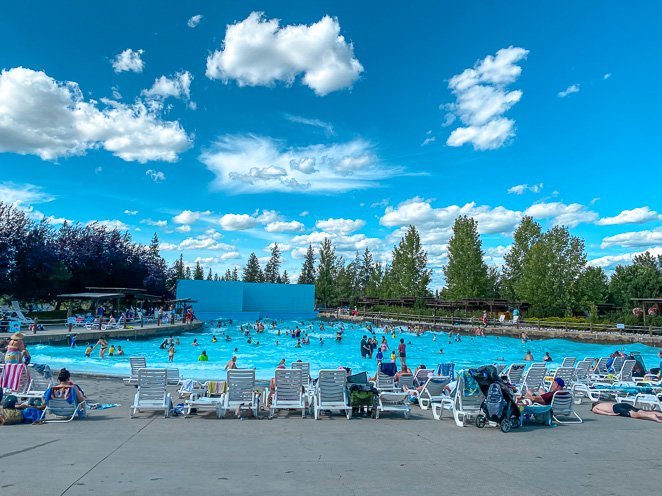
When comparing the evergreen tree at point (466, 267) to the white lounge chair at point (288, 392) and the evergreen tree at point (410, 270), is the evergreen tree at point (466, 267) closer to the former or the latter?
the evergreen tree at point (410, 270)

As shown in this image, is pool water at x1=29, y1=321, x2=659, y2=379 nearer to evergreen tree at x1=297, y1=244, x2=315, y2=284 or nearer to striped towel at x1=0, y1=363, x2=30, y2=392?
striped towel at x1=0, y1=363, x2=30, y2=392

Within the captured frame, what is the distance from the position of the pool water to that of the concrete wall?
18.1 meters

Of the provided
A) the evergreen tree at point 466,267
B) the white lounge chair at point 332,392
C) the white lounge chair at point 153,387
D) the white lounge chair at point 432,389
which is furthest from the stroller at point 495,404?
the evergreen tree at point 466,267

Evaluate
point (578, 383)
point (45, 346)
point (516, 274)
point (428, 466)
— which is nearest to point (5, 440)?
point (428, 466)

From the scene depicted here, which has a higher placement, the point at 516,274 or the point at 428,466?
the point at 516,274

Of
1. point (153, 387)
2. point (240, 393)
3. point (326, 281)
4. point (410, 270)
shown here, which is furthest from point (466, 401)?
point (326, 281)

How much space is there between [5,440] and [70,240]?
40.2 meters

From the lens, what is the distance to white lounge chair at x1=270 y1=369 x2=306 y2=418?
8.73m

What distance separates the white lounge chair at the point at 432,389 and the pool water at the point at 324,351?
10.8 metres

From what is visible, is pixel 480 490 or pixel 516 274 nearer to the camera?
pixel 480 490

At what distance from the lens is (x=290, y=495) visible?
169 inches

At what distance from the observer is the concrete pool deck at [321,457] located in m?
4.55

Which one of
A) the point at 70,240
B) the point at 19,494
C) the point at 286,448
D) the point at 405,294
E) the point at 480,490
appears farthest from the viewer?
the point at 405,294

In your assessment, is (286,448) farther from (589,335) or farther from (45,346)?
(589,335)
